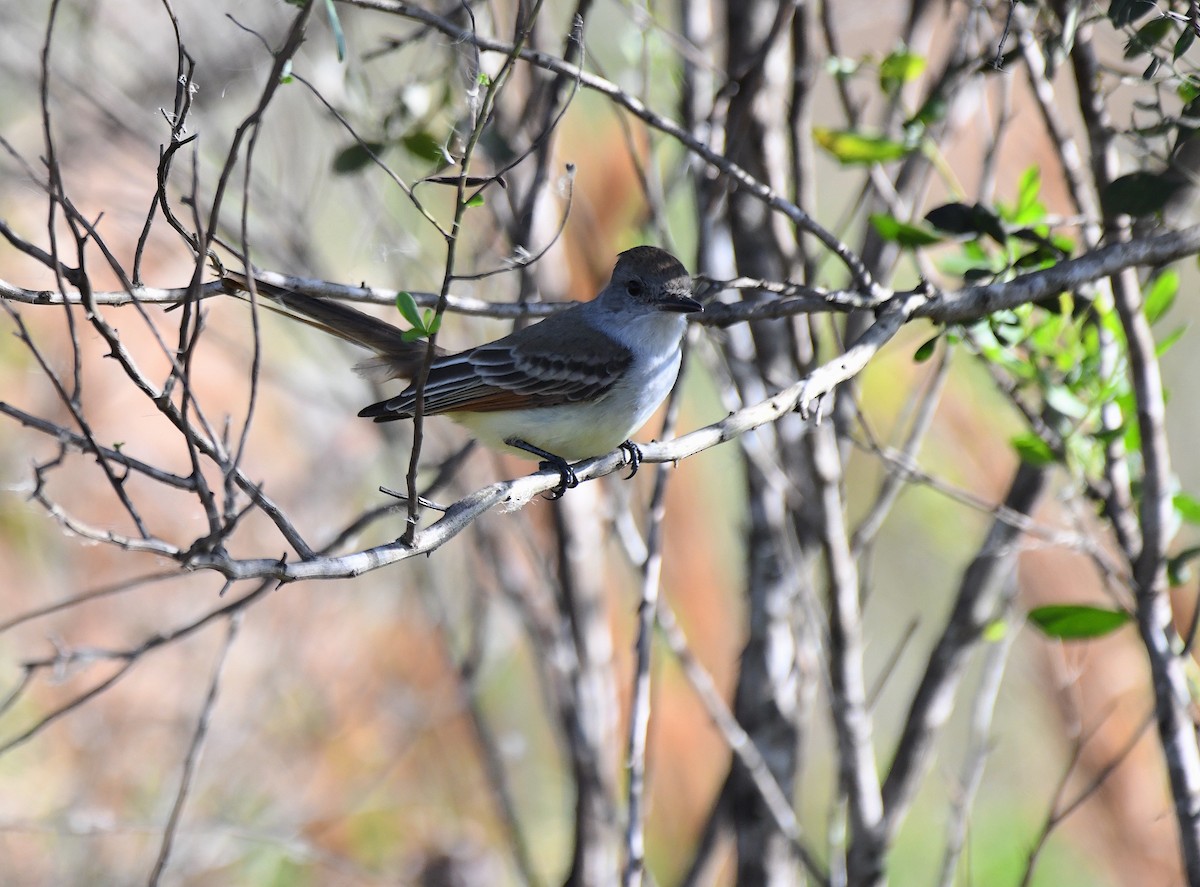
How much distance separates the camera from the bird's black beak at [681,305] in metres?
3.26

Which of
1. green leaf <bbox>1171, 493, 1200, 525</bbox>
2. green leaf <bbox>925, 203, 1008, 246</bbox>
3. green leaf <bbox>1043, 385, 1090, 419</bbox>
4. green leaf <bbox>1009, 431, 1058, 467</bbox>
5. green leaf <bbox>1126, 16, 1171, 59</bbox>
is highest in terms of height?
green leaf <bbox>925, 203, 1008, 246</bbox>

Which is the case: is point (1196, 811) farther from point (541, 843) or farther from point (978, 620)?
point (541, 843)

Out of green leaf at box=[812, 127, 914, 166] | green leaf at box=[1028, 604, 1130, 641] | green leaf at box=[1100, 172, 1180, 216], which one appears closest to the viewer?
green leaf at box=[1100, 172, 1180, 216]

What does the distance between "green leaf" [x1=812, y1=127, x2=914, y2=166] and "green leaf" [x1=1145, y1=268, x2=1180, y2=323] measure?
2.42ft

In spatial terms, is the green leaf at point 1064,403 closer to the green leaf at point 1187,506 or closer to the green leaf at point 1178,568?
the green leaf at point 1187,506

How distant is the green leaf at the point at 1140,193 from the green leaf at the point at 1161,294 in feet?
1.65

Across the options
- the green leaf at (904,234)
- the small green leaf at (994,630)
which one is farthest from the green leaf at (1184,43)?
the small green leaf at (994,630)

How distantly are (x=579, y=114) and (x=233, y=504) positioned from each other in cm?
493

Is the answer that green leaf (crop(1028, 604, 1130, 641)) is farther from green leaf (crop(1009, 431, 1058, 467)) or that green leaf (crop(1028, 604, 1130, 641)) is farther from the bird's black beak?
the bird's black beak

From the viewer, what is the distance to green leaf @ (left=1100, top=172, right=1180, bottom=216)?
2.54 meters

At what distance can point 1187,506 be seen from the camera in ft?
9.73

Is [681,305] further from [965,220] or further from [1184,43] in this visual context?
[1184,43]

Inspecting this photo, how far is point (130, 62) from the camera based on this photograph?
5.34m

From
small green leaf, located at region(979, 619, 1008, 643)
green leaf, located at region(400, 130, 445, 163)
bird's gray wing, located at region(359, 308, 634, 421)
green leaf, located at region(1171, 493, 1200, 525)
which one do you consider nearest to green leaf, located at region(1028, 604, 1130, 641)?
green leaf, located at region(1171, 493, 1200, 525)
